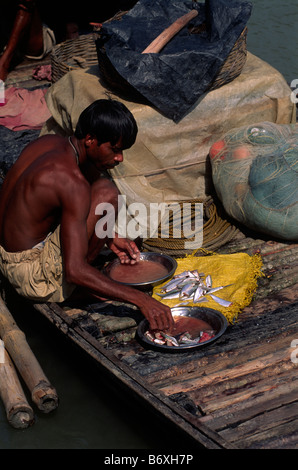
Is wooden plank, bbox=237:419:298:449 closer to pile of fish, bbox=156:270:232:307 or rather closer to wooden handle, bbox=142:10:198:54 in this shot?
pile of fish, bbox=156:270:232:307

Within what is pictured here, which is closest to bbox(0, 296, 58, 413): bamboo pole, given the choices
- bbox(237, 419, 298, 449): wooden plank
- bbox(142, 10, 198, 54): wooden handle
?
bbox(237, 419, 298, 449): wooden plank

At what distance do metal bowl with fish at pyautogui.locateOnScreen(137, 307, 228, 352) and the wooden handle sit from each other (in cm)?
254

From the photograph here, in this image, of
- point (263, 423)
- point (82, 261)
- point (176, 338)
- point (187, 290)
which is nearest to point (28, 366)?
point (82, 261)

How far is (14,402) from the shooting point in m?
3.99

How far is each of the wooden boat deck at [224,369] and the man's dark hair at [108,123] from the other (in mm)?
1220

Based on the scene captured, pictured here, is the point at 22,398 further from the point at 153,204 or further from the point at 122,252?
the point at 153,204

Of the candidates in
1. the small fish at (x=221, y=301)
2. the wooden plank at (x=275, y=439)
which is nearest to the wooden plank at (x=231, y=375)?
the wooden plank at (x=275, y=439)

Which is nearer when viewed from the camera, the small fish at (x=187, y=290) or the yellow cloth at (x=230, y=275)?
the yellow cloth at (x=230, y=275)

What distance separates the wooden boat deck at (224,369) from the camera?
3426 mm

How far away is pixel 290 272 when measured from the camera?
196 inches

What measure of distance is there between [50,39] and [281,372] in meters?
6.26

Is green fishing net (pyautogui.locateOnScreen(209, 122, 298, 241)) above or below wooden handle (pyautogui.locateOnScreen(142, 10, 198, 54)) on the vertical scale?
below

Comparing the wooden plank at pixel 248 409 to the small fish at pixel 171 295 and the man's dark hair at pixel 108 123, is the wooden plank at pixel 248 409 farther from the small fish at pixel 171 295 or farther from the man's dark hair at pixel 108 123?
the man's dark hair at pixel 108 123

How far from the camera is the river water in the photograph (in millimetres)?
4133
